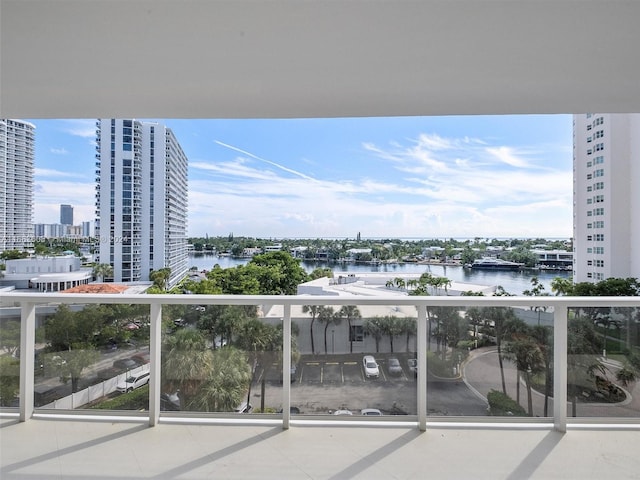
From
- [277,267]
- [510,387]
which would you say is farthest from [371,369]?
[277,267]

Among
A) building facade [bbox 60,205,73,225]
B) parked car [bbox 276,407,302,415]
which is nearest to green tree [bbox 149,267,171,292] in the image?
building facade [bbox 60,205,73,225]

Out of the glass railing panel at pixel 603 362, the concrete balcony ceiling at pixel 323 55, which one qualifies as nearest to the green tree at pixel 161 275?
the concrete balcony ceiling at pixel 323 55

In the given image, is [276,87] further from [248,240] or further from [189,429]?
[248,240]

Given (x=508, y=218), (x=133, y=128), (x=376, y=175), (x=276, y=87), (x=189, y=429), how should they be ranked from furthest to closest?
(x=376, y=175) < (x=508, y=218) < (x=133, y=128) < (x=189, y=429) < (x=276, y=87)

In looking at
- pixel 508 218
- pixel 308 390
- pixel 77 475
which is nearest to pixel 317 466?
pixel 308 390

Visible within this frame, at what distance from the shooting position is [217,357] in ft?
7.84

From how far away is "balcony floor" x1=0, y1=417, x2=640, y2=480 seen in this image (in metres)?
1.82

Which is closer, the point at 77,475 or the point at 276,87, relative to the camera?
the point at 77,475

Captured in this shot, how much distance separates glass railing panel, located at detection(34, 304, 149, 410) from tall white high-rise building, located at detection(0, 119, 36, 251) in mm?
2777

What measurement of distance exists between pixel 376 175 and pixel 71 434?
413 inches

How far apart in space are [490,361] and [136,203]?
6.72m

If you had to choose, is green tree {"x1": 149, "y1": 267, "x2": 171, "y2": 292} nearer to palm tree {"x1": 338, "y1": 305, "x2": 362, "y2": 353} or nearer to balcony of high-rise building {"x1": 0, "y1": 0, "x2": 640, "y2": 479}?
balcony of high-rise building {"x1": 0, "y1": 0, "x2": 640, "y2": 479}

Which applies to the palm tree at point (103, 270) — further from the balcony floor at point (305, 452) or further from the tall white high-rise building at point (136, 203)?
the balcony floor at point (305, 452)

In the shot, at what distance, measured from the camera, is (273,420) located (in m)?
2.31
